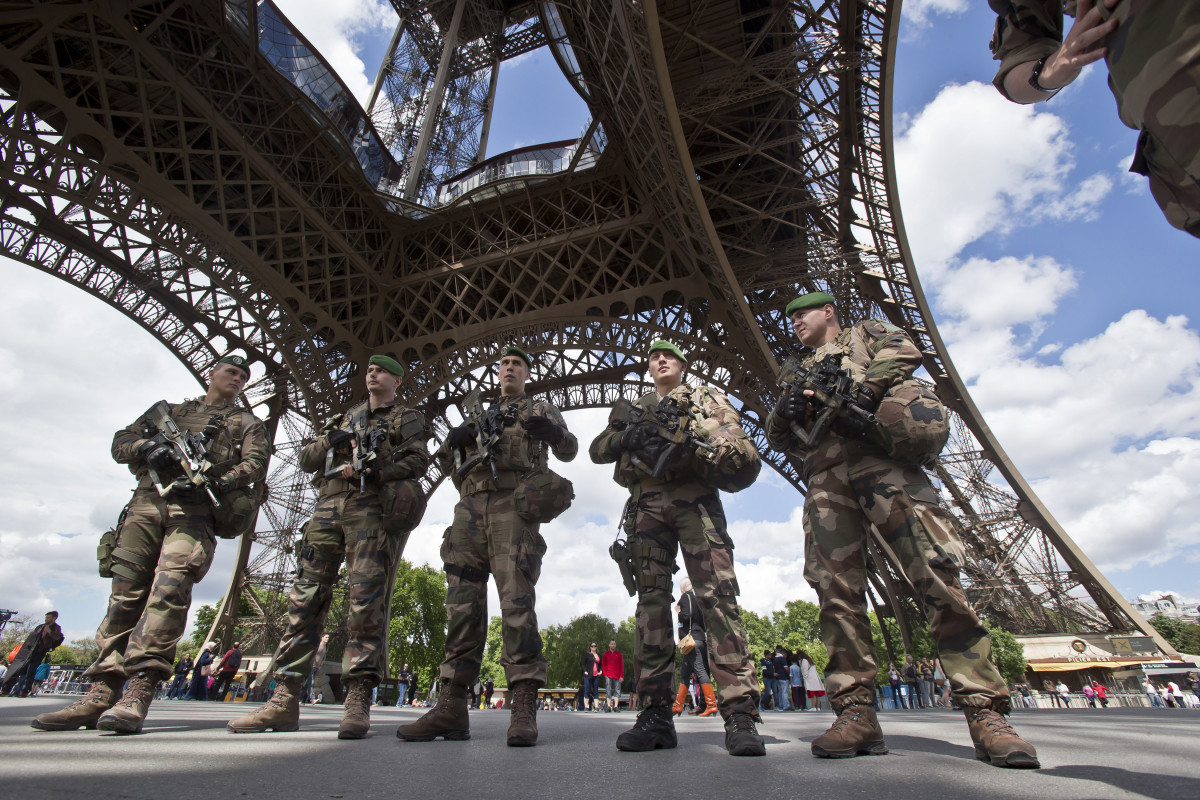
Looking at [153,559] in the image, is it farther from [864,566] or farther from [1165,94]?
[1165,94]

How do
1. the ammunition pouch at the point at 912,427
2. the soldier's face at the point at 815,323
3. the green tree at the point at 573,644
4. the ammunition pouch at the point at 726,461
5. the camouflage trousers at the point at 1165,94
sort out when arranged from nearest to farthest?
the camouflage trousers at the point at 1165,94, the ammunition pouch at the point at 912,427, the ammunition pouch at the point at 726,461, the soldier's face at the point at 815,323, the green tree at the point at 573,644

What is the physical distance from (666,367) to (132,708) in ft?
11.5

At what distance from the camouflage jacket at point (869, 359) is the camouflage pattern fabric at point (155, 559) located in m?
3.38

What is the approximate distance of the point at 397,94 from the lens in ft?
77.0

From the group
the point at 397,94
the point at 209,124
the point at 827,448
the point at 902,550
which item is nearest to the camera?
the point at 902,550

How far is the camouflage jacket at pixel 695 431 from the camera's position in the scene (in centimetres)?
346

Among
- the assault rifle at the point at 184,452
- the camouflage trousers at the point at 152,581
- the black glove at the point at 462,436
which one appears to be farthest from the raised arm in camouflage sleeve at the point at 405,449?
the camouflage trousers at the point at 152,581

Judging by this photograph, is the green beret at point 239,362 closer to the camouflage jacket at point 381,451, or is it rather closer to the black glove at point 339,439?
the camouflage jacket at point 381,451

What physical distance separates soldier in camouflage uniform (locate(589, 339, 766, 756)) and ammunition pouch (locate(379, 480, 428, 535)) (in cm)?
122

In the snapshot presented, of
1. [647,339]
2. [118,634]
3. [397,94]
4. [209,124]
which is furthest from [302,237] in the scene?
[118,634]

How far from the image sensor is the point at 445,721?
321 centimetres

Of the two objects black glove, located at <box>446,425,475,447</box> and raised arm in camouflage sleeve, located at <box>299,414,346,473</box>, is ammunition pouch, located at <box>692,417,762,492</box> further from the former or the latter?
raised arm in camouflage sleeve, located at <box>299,414,346,473</box>

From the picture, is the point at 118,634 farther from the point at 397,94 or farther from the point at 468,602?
the point at 397,94

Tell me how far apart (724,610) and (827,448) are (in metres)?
0.97
